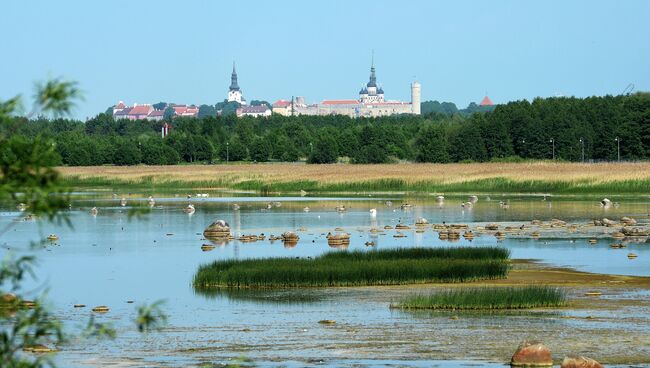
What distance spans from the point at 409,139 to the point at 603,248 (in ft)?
451

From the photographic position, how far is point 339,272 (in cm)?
3098

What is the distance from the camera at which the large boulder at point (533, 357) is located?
19.3m

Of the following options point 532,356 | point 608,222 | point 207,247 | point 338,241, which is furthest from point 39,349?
point 608,222

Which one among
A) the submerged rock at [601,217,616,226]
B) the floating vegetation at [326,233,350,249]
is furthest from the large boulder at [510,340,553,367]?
the submerged rock at [601,217,616,226]

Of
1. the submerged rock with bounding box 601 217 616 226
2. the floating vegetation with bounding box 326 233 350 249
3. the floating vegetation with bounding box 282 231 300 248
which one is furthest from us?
the submerged rock with bounding box 601 217 616 226

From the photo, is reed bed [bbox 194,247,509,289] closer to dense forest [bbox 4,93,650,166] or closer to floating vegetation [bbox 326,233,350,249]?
floating vegetation [bbox 326,233,350,249]

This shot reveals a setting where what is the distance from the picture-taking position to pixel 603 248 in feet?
133

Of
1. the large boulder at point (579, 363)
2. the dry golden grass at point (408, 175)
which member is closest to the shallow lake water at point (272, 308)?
the large boulder at point (579, 363)

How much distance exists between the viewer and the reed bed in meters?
30.8

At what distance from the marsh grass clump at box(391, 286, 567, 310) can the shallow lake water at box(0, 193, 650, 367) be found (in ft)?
2.27

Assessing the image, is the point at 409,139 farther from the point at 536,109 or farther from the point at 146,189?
the point at 146,189

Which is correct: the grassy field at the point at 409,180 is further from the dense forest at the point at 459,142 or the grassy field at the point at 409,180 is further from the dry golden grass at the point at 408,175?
the dense forest at the point at 459,142

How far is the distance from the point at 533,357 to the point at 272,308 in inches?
349

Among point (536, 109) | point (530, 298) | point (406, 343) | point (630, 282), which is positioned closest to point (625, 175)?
point (630, 282)
